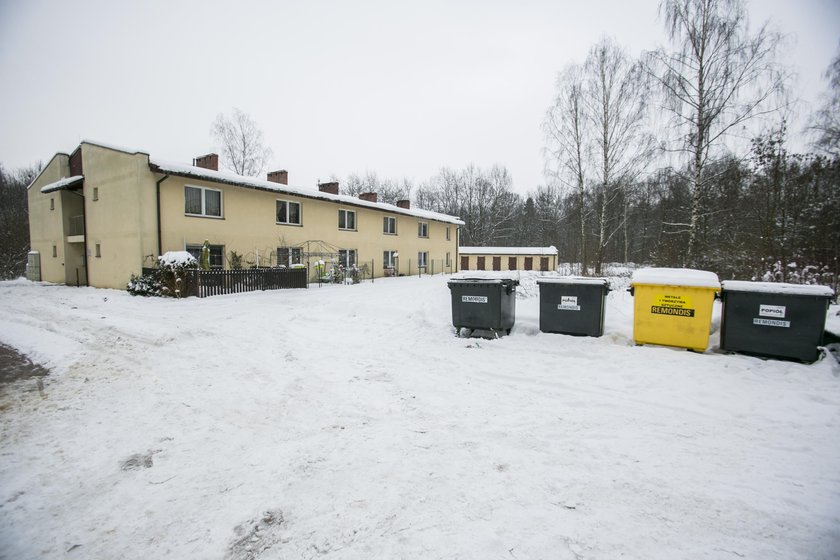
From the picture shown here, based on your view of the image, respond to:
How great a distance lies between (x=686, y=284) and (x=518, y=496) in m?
5.46

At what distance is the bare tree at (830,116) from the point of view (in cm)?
1568

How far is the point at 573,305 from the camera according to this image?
7.14 m

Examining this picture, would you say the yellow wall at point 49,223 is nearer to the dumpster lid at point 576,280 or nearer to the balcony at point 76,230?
the balcony at point 76,230

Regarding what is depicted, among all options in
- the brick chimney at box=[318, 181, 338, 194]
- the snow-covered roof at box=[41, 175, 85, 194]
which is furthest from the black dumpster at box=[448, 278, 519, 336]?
the snow-covered roof at box=[41, 175, 85, 194]

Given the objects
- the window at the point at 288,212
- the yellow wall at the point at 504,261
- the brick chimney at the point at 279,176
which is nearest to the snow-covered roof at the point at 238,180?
the window at the point at 288,212

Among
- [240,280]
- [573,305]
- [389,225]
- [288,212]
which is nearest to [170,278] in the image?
[240,280]

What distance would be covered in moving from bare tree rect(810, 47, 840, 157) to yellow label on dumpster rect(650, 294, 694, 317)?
16.6 meters

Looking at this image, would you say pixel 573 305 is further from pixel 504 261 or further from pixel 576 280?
pixel 504 261

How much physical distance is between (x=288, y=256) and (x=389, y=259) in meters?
8.52

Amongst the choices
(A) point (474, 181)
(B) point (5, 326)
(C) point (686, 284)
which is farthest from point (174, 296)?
(A) point (474, 181)

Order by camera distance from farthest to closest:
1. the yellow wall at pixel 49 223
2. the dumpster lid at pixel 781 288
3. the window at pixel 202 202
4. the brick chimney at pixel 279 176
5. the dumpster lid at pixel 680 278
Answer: the brick chimney at pixel 279 176 < the yellow wall at pixel 49 223 < the window at pixel 202 202 < the dumpster lid at pixel 680 278 < the dumpster lid at pixel 781 288

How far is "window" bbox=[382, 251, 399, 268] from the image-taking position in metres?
26.3

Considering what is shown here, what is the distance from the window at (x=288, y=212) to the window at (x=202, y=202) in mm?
3145

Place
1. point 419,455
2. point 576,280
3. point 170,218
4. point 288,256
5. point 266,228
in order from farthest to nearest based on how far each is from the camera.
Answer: point 288,256 < point 266,228 < point 170,218 < point 576,280 < point 419,455
